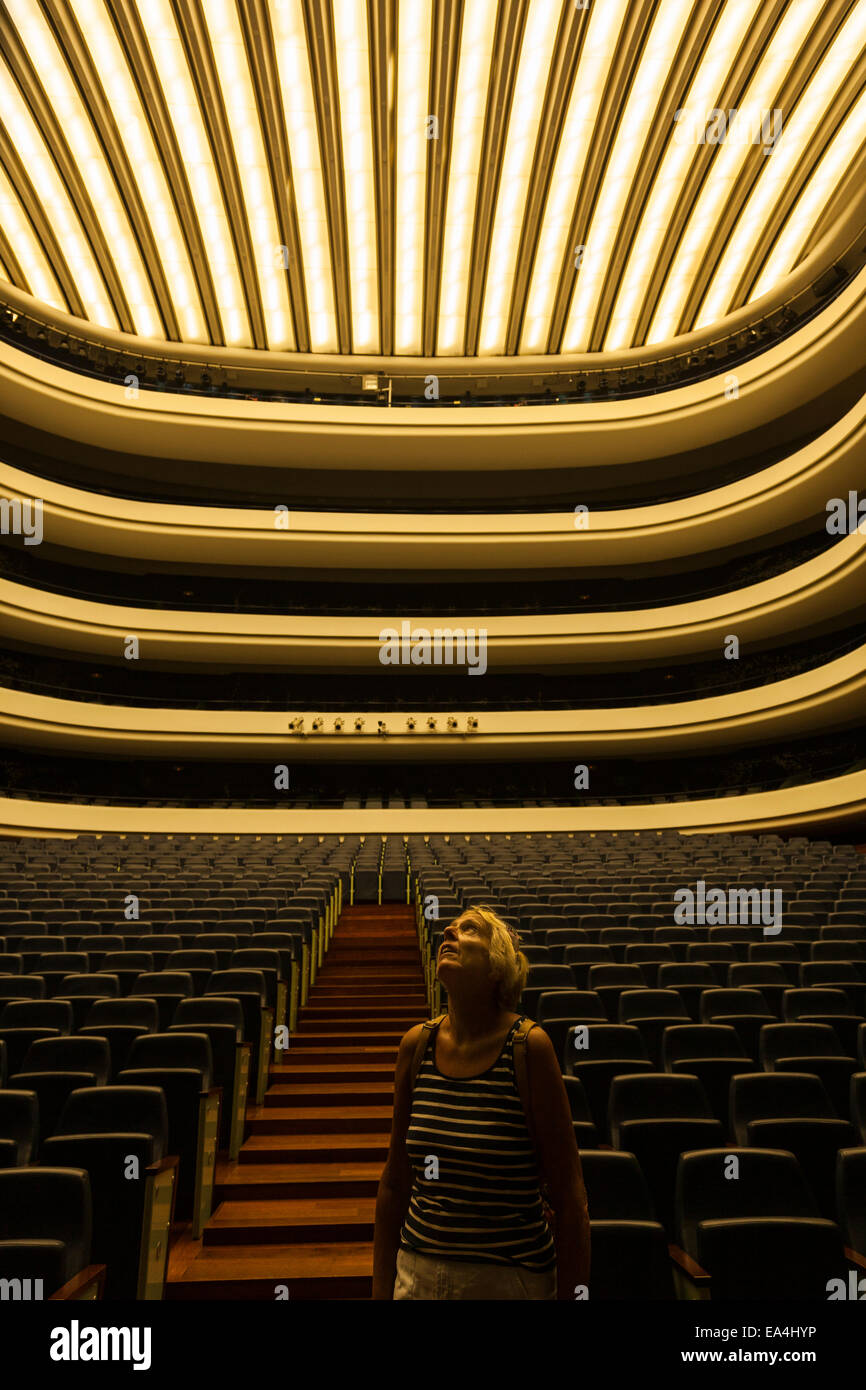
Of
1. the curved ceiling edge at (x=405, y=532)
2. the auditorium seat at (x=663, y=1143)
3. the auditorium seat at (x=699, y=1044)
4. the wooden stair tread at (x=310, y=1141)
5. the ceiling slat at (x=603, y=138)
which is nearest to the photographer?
the auditorium seat at (x=663, y=1143)

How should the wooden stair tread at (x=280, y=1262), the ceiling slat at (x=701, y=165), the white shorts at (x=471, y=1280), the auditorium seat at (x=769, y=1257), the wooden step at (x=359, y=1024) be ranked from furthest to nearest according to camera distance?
1. the ceiling slat at (x=701, y=165)
2. the wooden step at (x=359, y=1024)
3. the wooden stair tread at (x=280, y=1262)
4. the auditorium seat at (x=769, y=1257)
5. the white shorts at (x=471, y=1280)

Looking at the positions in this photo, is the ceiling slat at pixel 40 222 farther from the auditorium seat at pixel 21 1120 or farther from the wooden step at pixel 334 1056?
the auditorium seat at pixel 21 1120

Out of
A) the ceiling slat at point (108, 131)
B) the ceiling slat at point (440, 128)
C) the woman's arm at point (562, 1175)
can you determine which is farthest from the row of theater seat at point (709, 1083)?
the ceiling slat at point (108, 131)

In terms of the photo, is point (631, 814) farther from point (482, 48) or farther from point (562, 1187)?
point (562, 1187)

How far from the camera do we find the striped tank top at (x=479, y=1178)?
185 centimetres

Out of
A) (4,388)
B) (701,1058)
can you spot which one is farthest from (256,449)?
(701,1058)

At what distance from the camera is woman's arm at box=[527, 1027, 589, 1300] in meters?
1.84

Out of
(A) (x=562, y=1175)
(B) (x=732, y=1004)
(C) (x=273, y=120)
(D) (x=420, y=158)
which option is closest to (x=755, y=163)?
(D) (x=420, y=158)

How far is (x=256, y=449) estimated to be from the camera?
22297 mm

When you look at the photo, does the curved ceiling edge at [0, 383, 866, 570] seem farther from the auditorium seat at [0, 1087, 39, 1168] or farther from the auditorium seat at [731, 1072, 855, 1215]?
the auditorium seat at [0, 1087, 39, 1168]

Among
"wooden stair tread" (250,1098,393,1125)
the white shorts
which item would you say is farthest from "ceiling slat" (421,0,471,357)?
the white shorts

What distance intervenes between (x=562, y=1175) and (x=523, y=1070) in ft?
0.72

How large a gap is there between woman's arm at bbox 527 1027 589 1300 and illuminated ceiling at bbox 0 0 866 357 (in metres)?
16.8

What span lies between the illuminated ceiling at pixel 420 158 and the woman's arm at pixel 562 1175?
55.0 feet
